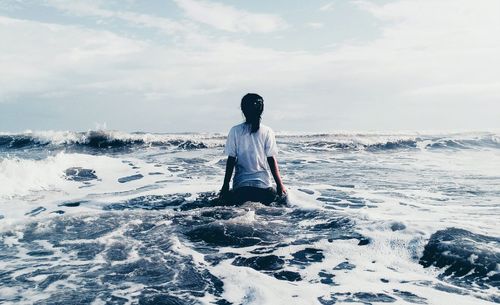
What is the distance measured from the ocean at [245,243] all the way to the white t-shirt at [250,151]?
0.46 m

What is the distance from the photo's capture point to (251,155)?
600cm

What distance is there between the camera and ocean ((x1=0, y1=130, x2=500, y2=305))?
3.48m

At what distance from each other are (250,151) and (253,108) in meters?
0.62

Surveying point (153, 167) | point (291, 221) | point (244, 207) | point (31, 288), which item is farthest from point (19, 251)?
point (153, 167)

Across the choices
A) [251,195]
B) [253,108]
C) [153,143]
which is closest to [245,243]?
[251,195]

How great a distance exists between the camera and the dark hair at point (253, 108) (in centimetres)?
572

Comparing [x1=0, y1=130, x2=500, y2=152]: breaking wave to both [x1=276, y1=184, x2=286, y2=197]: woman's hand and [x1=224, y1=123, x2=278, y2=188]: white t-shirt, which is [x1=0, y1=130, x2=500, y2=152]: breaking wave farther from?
[x1=224, y1=123, x2=278, y2=188]: white t-shirt

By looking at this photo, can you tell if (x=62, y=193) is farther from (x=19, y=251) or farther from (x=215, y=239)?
(x=215, y=239)

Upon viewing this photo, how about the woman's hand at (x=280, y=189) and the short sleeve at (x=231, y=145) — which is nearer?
the short sleeve at (x=231, y=145)

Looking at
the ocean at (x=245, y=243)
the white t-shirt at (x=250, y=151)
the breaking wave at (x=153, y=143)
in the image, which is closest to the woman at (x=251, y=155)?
the white t-shirt at (x=250, y=151)

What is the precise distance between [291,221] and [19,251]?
10.7 ft

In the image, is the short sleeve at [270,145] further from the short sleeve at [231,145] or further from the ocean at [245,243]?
the ocean at [245,243]

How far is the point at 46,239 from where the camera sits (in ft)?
16.9

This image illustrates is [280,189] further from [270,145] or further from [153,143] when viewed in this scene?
[153,143]
